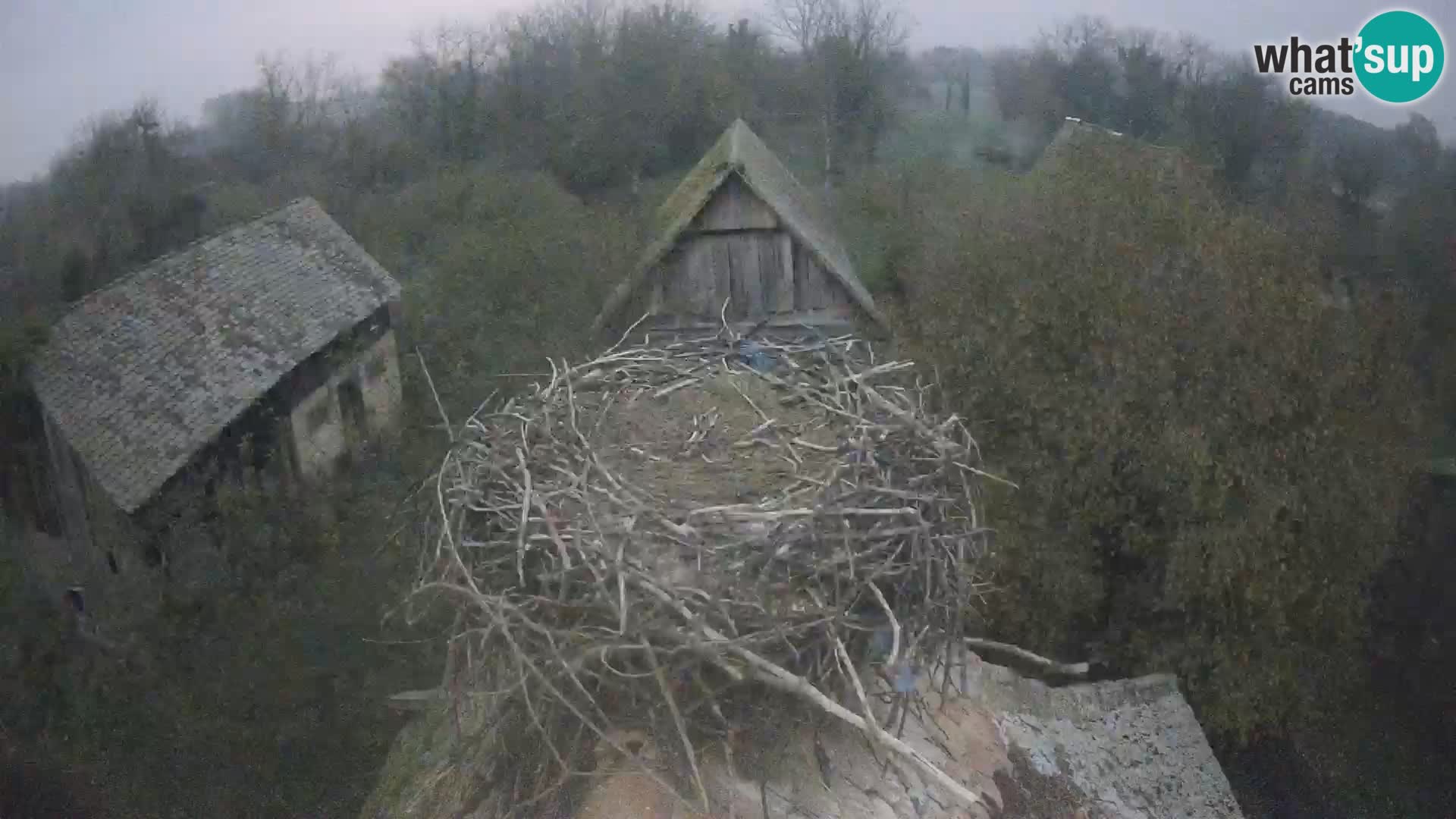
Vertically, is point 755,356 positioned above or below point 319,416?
above

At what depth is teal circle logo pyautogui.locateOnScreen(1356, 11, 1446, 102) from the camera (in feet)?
28.5

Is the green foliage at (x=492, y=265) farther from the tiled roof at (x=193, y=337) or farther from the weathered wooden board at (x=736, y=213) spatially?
the weathered wooden board at (x=736, y=213)

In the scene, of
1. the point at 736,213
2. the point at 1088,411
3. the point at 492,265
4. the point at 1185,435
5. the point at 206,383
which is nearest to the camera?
the point at 1185,435

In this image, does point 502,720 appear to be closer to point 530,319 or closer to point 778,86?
point 530,319

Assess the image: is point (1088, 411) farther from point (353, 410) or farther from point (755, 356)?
point (353, 410)

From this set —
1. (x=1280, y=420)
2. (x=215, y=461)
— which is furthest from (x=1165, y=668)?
(x=215, y=461)

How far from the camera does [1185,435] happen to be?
7.21 meters

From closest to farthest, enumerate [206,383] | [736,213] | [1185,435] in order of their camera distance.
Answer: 1. [1185,435]
2. [206,383]
3. [736,213]

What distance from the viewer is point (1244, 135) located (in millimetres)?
12000

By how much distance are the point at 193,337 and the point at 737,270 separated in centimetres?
510

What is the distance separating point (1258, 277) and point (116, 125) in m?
9.46

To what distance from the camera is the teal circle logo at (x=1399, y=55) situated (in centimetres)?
868

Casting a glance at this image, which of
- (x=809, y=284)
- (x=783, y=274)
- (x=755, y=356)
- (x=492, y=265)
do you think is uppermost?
(x=755, y=356)

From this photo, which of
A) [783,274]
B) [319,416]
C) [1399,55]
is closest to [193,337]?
[319,416]
